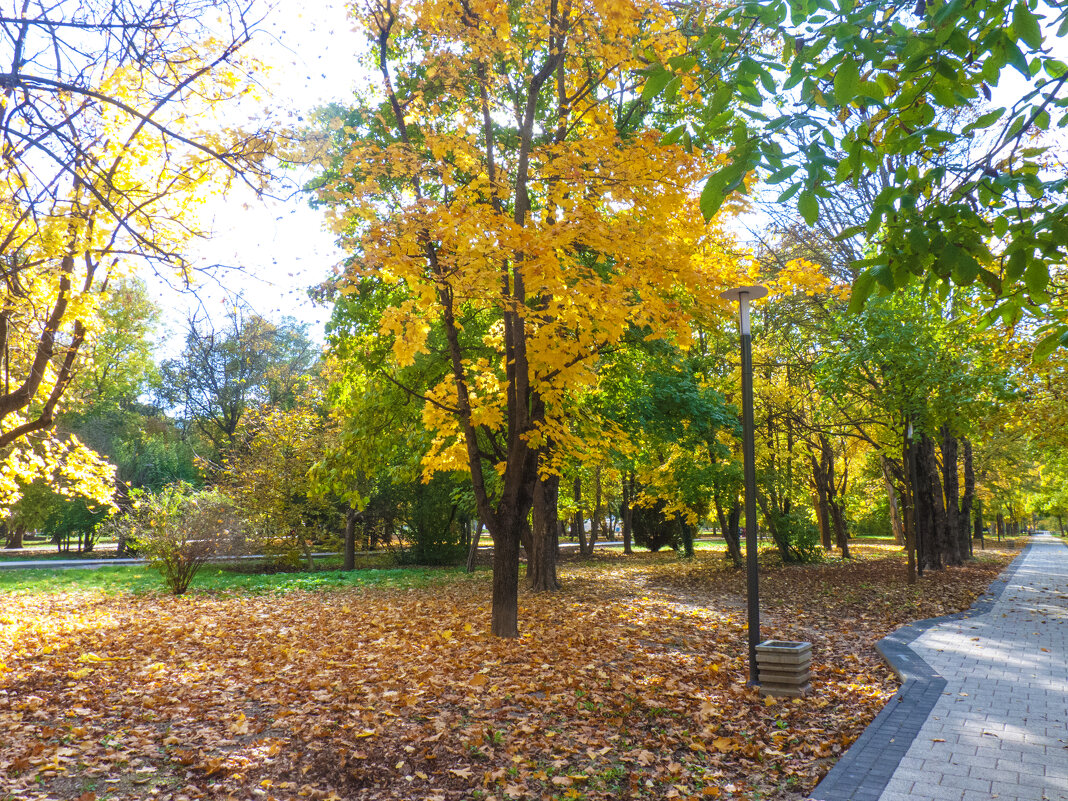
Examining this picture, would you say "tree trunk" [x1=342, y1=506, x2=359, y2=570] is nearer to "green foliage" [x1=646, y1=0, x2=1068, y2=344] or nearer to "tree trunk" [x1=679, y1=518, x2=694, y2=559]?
"tree trunk" [x1=679, y1=518, x2=694, y2=559]

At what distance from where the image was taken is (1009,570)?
20.6 meters

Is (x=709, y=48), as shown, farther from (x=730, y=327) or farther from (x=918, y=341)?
(x=730, y=327)

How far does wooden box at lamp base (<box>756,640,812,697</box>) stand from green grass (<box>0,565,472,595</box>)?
11153mm

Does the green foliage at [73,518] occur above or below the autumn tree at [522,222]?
below

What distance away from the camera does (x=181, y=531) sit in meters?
15.4

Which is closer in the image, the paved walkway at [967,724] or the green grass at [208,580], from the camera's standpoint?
the paved walkway at [967,724]

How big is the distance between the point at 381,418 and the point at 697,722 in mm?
7983

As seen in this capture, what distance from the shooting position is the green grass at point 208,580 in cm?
1567

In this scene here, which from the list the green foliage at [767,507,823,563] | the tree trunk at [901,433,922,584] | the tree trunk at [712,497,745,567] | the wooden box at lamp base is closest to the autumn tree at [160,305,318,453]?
the tree trunk at [712,497,745,567]

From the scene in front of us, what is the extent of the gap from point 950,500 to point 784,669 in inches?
671

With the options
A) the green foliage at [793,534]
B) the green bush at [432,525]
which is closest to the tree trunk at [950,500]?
the green foliage at [793,534]

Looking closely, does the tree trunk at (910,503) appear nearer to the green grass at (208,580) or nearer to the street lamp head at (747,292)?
the street lamp head at (747,292)

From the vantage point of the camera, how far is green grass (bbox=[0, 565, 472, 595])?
15672 mm

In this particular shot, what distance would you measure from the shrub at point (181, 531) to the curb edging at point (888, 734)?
13738 millimetres
